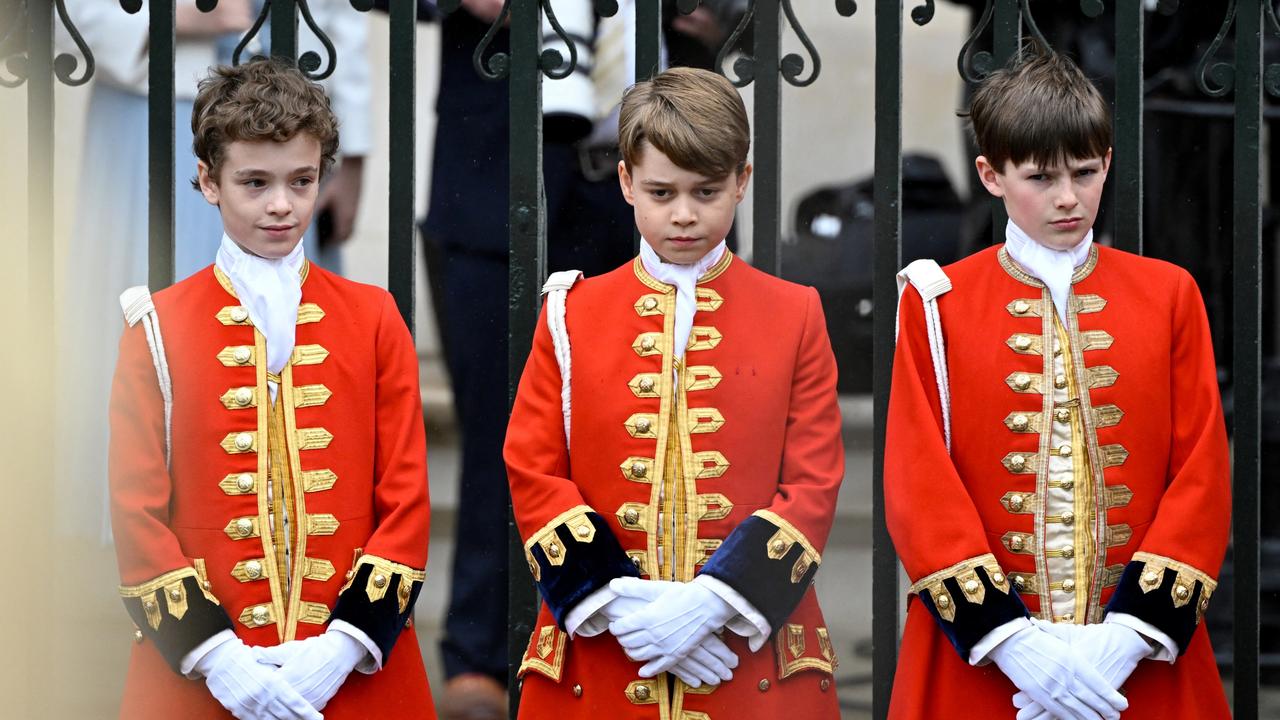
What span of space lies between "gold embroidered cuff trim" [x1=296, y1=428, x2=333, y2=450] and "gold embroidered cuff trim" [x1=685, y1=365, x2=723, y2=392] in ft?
2.05

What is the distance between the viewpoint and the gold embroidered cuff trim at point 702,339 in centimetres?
277

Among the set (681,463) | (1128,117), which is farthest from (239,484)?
(1128,117)

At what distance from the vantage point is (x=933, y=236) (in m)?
7.75

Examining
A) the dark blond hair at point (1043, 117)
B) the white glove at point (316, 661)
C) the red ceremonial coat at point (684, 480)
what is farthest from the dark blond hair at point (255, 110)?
the dark blond hair at point (1043, 117)

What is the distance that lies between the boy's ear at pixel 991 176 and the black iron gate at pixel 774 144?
10.4 inches

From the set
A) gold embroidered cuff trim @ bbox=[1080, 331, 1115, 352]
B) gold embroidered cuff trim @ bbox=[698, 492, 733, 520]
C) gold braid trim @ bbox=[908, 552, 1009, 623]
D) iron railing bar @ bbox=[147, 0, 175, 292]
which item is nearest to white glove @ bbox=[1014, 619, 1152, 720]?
gold braid trim @ bbox=[908, 552, 1009, 623]

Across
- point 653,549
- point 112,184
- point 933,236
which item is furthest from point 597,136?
point 933,236

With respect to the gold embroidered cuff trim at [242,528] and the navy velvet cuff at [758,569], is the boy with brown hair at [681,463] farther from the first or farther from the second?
the gold embroidered cuff trim at [242,528]

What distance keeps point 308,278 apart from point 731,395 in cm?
77

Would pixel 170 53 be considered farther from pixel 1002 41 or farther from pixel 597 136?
pixel 1002 41

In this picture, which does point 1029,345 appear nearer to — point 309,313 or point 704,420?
point 704,420

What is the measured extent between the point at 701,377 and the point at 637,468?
0.19m

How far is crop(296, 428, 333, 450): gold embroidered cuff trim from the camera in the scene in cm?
272

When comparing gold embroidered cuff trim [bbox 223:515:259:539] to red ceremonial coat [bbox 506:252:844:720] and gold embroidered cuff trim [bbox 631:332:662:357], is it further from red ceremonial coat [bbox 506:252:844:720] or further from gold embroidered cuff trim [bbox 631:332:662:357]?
gold embroidered cuff trim [bbox 631:332:662:357]
